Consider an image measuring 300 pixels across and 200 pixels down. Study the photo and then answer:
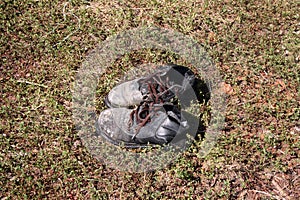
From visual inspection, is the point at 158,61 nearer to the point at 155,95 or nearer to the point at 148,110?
the point at 155,95

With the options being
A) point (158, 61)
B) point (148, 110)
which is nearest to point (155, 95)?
point (148, 110)

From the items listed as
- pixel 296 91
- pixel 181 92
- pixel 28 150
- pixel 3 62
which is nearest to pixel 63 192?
pixel 28 150

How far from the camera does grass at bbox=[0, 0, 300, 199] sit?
4.54 m

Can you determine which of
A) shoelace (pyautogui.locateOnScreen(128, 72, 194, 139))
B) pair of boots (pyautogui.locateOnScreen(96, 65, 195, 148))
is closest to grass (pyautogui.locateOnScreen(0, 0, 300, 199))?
pair of boots (pyautogui.locateOnScreen(96, 65, 195, 148))

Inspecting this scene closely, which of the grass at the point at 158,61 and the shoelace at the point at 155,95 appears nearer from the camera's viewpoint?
the grass at the point at 158,61

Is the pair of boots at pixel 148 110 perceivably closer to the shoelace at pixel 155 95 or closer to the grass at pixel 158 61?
the shoelace at pixel 155 95

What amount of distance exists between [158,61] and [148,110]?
123 centimetres

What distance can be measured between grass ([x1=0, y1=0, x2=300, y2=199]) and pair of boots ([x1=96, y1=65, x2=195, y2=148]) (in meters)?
0.34

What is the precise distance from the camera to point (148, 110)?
471 centimetres

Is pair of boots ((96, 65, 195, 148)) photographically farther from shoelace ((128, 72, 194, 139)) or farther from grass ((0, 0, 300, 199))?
grass ((0, 0, 300, 199))

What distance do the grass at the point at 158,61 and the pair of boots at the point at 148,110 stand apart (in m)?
0.34

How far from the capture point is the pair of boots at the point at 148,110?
15.0 ft

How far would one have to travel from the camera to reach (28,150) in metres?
4.80

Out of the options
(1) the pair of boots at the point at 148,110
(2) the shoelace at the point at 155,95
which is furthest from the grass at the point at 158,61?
(2) the shoelace at the point at 155,95
